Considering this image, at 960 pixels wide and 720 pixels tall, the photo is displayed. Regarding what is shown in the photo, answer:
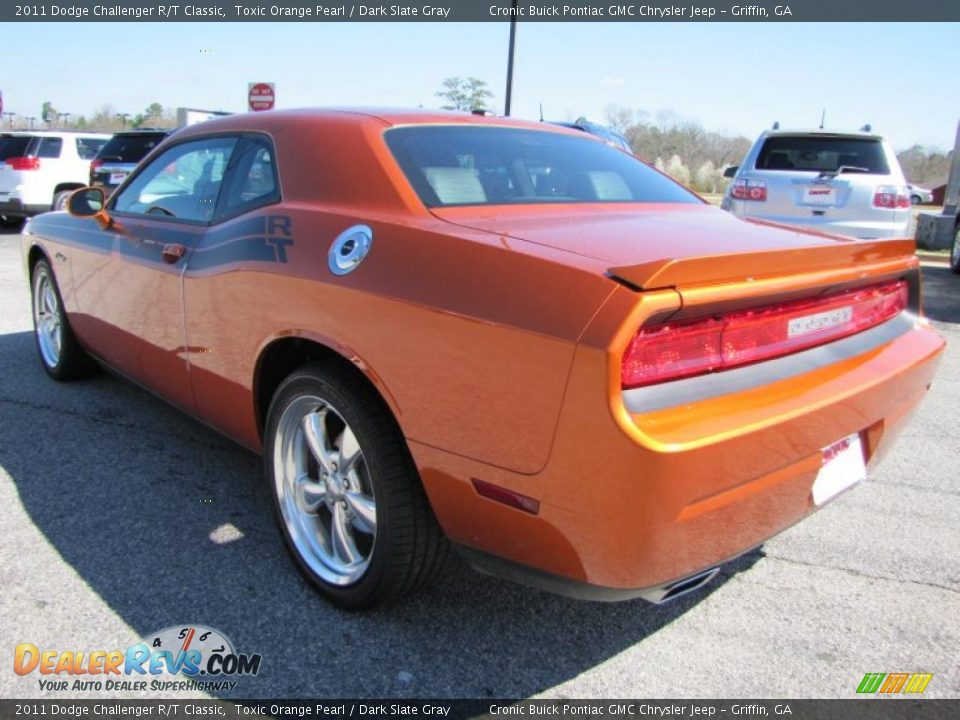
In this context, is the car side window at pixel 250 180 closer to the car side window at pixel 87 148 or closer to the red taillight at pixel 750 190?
the red taillight at pixel 750 190

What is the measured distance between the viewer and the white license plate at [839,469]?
7.21 ft

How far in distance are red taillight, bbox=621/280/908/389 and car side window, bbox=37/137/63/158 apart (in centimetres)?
1457

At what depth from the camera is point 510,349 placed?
6.10 ft

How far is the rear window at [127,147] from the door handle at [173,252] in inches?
440

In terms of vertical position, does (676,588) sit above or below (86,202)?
below

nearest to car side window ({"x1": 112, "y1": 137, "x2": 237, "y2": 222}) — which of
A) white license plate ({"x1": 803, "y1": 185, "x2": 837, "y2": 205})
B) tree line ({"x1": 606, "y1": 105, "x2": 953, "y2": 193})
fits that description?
white license plate ({"x1": 803, "y1": 185, "x2": 837, "y2": 205})

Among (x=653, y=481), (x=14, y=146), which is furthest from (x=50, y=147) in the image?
(x=653, y=481)

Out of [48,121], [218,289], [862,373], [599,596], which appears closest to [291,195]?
[218,289]

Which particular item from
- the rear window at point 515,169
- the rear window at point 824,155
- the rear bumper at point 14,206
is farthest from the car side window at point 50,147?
the rear window at point 515,169

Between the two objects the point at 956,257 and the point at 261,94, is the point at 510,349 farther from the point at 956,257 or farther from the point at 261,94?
the point at 261,94

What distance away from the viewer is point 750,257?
6.40 ft

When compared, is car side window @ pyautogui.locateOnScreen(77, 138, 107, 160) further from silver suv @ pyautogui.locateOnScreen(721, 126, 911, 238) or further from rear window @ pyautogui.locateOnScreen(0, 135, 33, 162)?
silver suv @ pyautogui.locateOnScreen(721, 126, 911, 238)

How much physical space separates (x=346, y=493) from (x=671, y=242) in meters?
1.23

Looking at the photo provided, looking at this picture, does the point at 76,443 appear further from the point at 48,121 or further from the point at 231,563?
the point at 48,121
